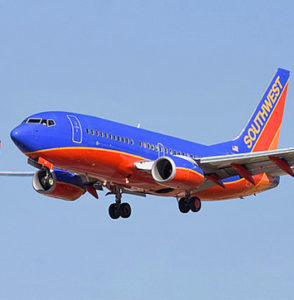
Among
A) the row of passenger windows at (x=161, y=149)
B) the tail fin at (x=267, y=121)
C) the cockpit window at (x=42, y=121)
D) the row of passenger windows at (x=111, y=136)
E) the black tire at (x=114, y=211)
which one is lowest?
the black tire at (x=114, y=211)

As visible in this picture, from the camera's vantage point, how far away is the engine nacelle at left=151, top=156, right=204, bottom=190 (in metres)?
50.6

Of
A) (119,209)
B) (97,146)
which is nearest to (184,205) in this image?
(119,209)

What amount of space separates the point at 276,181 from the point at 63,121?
54.0ft

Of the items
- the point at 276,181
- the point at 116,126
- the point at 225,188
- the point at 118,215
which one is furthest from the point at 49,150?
the point at 276,181

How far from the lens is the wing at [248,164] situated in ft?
169

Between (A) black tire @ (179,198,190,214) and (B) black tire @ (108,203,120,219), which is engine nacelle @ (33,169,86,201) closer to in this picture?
(B) black tire @ (108,203,120,219)

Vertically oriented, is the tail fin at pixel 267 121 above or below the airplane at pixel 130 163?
above

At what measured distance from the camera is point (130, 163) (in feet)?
167

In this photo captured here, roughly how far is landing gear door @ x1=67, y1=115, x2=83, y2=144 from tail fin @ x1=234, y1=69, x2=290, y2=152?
15.4m

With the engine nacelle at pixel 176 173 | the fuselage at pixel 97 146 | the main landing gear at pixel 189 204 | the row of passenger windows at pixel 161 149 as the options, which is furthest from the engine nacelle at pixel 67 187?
the engine nacelle at pixel 176 173

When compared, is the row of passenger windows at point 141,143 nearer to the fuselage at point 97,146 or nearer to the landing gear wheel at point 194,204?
the fuselage at point 97,146

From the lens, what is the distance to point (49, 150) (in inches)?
1887

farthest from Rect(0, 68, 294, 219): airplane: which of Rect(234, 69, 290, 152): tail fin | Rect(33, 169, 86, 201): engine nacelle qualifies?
Rect(234, 69, 290, 152): tail fin

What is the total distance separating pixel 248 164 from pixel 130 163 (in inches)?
286
